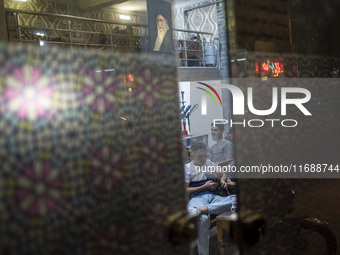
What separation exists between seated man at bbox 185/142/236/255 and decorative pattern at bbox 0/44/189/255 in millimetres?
1832

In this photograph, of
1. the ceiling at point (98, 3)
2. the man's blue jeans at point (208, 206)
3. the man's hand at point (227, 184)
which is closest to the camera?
A: the man's blue jeans at point (208, 206)

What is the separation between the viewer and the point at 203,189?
8.83ft

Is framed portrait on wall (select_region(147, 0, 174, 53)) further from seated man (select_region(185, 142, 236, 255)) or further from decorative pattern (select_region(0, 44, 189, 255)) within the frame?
seated man (select_region(185, 142, 236, 255))

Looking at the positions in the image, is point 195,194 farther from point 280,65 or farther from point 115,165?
point 115,165

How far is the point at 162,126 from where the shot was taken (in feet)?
2.20

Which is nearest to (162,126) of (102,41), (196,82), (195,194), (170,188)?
(170,188)

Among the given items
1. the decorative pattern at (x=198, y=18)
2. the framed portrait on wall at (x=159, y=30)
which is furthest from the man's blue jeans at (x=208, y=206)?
the decorative pattern at (x=198, y=18)

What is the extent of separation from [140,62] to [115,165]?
0.18 metres

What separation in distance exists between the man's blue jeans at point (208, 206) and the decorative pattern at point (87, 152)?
5.81 ft

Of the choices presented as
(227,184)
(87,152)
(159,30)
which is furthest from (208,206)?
(87,152)

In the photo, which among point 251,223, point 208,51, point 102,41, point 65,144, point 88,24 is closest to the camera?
point 65,144

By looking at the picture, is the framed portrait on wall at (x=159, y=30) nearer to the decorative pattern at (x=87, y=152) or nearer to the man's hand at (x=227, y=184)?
the decorative pattern at (x=87, y=152)

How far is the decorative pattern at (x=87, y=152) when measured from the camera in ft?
1.51

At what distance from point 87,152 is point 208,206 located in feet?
6.93
